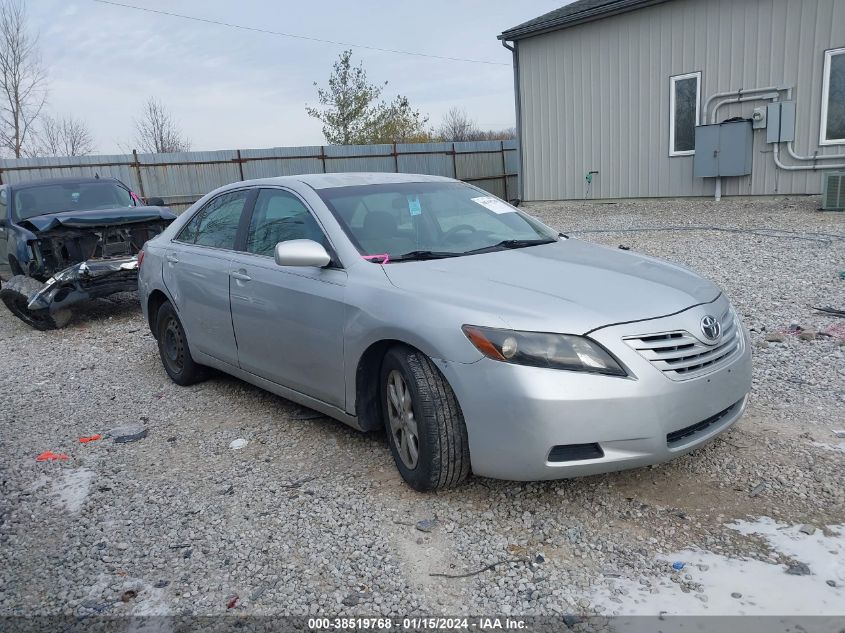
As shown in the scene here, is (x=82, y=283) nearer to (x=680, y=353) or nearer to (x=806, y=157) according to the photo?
(x=680, y=353)

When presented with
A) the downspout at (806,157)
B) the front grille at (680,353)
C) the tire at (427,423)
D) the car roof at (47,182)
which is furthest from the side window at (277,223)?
the downspout at (806,157)

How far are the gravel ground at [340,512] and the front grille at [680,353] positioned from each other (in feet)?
2.09

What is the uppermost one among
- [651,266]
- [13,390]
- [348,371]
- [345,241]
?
[345,241]

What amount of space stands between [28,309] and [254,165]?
36.7 ft

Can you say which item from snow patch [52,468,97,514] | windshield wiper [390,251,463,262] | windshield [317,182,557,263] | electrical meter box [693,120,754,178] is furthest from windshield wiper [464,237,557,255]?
electrical meter box [693,120,754,178]

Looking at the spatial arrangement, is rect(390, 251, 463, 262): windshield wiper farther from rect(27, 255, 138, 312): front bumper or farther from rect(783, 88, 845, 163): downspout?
rect(783, 88, 845, 163): downspout

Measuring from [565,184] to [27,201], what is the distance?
11.4m

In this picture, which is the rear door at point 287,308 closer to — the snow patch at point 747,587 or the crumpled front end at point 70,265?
the snow patch at point 747,587

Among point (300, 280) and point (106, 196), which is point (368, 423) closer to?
point (300, 280)

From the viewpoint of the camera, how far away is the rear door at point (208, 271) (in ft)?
15.4

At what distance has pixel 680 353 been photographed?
3.03 metres

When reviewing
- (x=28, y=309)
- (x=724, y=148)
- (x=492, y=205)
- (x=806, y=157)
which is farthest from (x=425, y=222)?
(x=806, y=157)

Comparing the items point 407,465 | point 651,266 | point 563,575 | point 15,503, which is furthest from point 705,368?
point 15,503

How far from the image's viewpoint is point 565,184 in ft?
54.5
